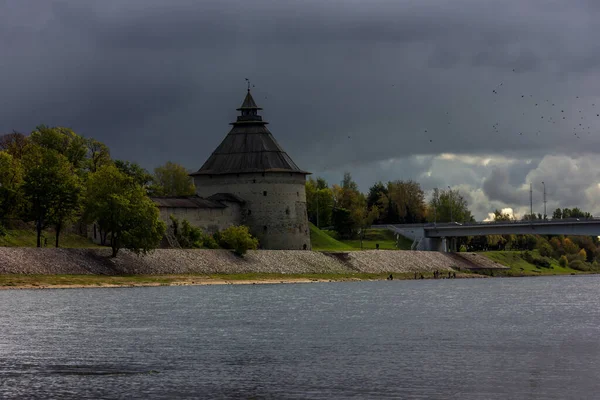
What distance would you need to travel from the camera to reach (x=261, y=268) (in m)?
99.8

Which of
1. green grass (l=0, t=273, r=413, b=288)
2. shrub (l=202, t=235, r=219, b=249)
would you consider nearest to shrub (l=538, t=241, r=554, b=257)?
green grass (l=0, t=273, r=413, b=288)

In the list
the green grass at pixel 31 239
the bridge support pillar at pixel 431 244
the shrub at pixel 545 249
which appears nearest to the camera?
the green grass at pixel 31 239

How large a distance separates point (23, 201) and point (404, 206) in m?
101

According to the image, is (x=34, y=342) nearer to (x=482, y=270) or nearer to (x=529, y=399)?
(x=529, y=399)

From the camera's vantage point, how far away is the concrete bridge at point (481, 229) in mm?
123062

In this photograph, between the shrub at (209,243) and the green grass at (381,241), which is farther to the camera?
the green grass at (381,241)

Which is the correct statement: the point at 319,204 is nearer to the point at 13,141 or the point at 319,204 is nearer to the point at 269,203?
the point at 269,203

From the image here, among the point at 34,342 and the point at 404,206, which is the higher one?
the point at 404,206

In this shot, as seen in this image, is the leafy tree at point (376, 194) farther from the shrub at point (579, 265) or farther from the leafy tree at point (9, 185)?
the leafy tree at point (9, 185)

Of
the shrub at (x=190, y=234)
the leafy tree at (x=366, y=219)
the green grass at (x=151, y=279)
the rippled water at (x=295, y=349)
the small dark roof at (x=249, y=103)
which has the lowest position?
the rippled water at (x=295, y=349)

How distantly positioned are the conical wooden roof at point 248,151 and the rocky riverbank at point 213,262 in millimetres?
12750

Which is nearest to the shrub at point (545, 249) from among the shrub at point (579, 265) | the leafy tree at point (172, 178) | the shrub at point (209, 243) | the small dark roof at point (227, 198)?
the shrub at point (579, 265)

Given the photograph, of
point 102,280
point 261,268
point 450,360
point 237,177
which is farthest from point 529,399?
point 237,177

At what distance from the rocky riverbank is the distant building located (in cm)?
719
